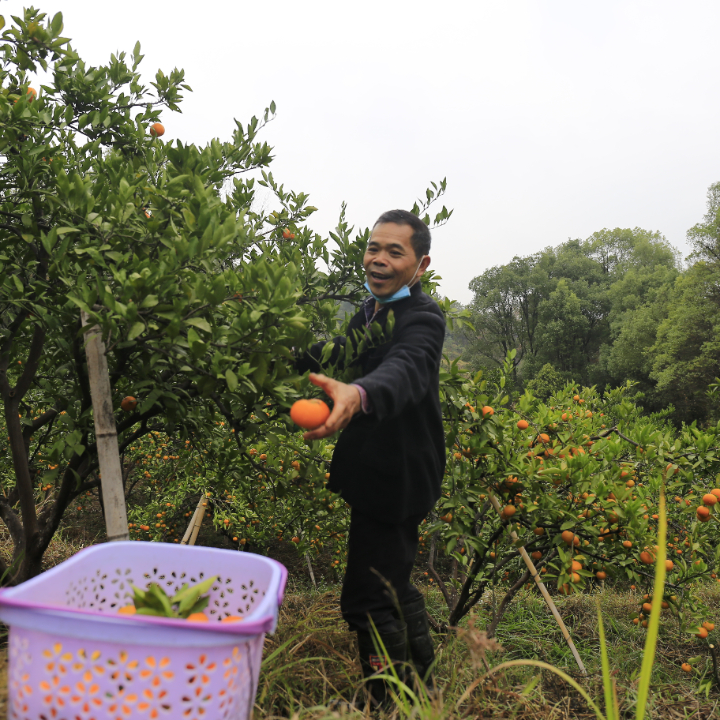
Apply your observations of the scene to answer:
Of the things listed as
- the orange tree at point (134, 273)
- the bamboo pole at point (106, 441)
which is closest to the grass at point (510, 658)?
the bamboo pole at point (106, 441)

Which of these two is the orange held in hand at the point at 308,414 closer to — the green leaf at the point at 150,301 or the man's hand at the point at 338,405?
the man's hand at the point at 338,405

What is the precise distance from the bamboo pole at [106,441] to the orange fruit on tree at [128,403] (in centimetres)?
22

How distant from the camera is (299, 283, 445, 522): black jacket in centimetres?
170

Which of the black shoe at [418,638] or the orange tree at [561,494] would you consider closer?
the black shoe at [418,638]

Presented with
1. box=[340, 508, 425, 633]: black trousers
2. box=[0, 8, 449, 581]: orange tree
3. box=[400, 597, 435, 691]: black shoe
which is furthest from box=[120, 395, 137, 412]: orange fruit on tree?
box=[400, 597, 435, 691]: black shoe

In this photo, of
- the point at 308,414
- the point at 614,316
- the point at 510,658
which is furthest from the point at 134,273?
the point at 614,316

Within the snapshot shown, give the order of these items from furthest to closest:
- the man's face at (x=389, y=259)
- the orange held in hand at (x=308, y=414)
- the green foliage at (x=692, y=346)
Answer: the green foliage at (x=692, y=346) < the man's face at (x=389, y=259) < the orange held in hand at (x=308, y=414)

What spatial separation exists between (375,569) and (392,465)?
15.9 inches

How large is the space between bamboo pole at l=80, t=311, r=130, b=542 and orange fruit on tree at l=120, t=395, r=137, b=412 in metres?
0.22

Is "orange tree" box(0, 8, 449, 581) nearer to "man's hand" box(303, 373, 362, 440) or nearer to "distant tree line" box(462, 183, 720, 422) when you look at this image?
"man's hand" box(303, 373, 362, 440)

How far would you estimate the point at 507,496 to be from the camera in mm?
2275

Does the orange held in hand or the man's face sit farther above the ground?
the man's face

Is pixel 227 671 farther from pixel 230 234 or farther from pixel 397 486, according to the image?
pixel 230 234

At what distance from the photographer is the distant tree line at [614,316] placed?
762 inches
